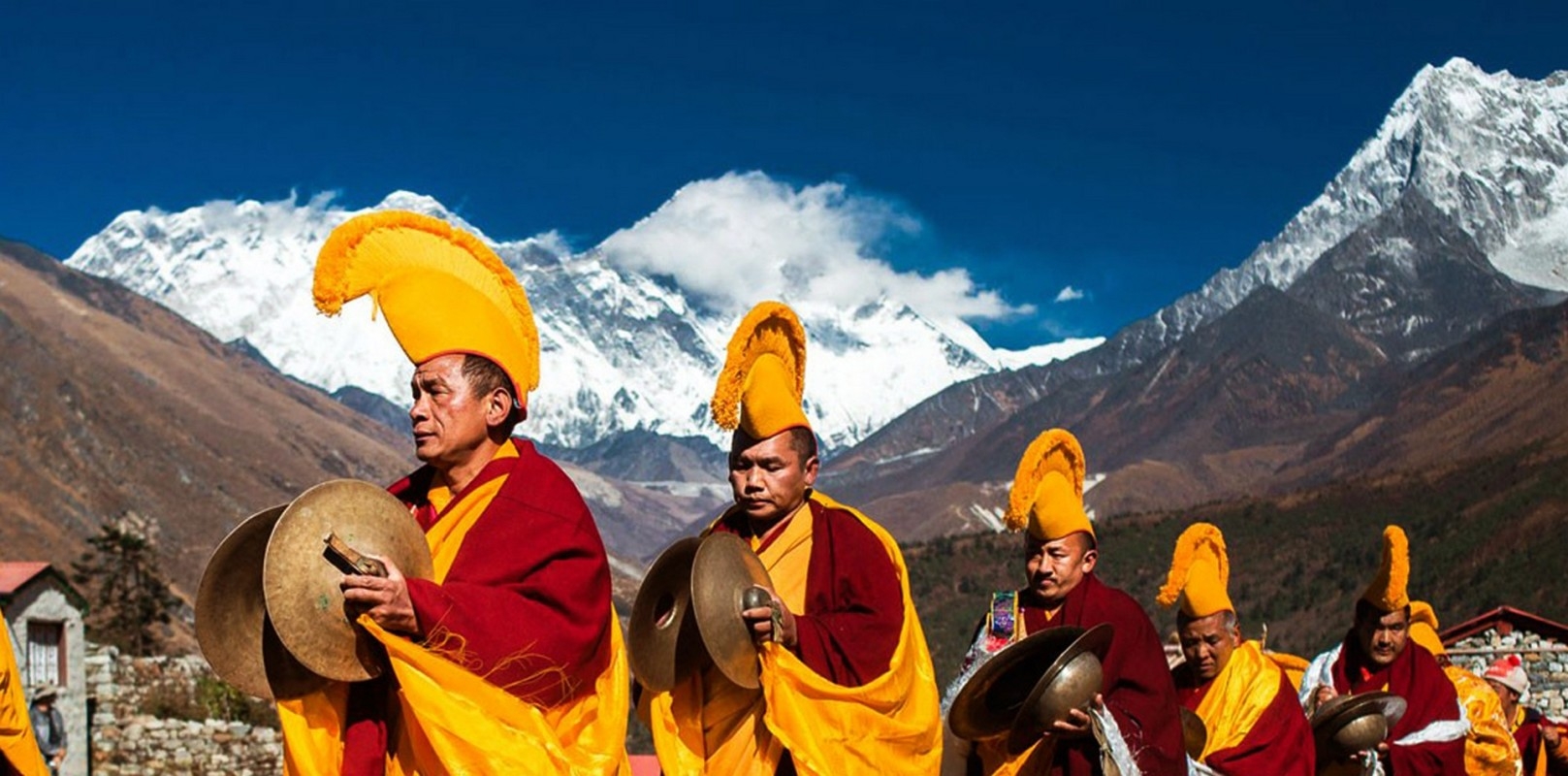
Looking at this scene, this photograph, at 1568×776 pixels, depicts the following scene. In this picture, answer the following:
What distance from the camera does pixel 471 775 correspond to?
468 centimetres

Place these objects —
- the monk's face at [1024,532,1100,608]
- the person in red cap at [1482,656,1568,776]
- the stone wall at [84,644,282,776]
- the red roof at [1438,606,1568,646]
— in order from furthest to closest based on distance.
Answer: the red roof at [1438,606,1568,646], the stone wall at [84,644,282,776], the person in red cap at [1482,656,1568,776], the monk's face at [1024,532,1100,608]

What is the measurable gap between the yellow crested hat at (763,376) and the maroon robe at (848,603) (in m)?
0.37

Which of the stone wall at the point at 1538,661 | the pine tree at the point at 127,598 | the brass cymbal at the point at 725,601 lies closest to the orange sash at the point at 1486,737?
the brass cymbal at the point at 725,601

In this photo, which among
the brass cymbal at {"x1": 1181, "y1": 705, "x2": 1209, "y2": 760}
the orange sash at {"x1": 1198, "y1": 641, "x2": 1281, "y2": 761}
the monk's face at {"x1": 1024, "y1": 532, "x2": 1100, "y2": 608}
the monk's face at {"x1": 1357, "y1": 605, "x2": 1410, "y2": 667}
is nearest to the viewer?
the monk's face at {"x1": 1024, "y1": 532, "x2": 1100, "y2": 608}

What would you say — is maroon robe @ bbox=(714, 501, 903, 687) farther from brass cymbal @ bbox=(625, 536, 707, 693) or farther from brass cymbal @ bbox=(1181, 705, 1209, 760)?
brass cymbal @ bbox=(1181, 705, 1209, 760)

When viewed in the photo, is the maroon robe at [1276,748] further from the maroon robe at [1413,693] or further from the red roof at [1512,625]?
the red roof at [1512,625]

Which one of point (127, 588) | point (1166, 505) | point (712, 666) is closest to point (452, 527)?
point (712, 666)

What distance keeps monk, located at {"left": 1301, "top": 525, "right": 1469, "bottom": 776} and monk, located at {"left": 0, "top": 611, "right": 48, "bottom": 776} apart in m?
6.95

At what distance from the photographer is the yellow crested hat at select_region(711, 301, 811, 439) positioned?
683 cm

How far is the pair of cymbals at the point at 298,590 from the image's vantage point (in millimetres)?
4504

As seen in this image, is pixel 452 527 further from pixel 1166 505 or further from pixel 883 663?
pixel 1166 505

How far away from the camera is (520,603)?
15.7ft

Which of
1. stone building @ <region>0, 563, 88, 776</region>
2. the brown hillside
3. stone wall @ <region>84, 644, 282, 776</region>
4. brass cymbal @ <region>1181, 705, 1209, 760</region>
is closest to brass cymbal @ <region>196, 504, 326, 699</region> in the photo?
brass cymbal @ <region>1181, 705, 1209, 760</region>

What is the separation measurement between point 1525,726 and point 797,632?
24.5ft
